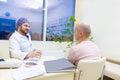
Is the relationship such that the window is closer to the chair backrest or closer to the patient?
the patient

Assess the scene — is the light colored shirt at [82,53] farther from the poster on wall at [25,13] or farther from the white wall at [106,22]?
the poster on wall at [25,13]

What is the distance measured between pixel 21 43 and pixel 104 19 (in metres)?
2.16

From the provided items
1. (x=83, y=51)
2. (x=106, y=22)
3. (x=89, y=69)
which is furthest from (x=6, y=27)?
(x=89, y=69)

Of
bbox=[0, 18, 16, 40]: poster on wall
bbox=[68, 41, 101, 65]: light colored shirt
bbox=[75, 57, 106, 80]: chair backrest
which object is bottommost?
bbox=[75, 57, 106, 80]: chair backrest

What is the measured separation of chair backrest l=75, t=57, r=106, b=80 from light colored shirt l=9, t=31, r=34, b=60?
673 millimetres

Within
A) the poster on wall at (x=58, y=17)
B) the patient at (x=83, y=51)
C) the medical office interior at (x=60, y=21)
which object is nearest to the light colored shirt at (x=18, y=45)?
the patient at (x=83, y=51)

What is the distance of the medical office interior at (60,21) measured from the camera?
3.32m

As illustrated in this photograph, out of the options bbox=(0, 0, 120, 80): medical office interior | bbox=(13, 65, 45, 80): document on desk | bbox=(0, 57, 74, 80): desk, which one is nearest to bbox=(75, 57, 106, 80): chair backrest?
bbox=(0, 57, 74, 80): desk

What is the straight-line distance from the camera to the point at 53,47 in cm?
390

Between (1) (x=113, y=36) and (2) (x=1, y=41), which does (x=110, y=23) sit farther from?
(2) (x=1, y=41)

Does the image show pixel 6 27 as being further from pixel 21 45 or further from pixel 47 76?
pixel 47 76

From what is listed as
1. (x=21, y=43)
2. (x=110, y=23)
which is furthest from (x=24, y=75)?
(x=110, y=23)

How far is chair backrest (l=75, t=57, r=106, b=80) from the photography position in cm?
138

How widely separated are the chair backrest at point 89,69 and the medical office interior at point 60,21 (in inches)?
62.0
